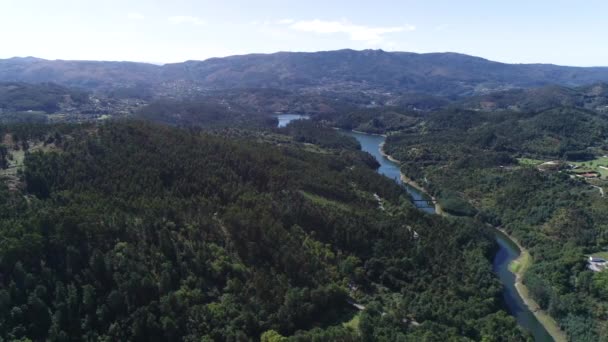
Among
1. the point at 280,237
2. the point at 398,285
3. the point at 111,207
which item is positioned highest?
the point at 111,207

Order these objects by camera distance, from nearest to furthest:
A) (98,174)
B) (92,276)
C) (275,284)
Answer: (92,276) → (275,284) → (98,174)

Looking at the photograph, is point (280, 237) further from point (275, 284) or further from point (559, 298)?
point (559, 298)

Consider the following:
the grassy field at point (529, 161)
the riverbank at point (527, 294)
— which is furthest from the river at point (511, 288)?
the grassy field at point (529, 161)

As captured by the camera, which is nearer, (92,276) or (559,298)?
(92,276)

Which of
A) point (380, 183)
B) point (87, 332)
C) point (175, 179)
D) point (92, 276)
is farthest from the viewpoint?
point (380, 183)

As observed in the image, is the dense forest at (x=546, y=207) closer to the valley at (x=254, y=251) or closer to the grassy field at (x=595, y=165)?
the valley at (x=254, y=251)

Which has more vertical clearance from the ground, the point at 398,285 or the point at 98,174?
the point at 98,174

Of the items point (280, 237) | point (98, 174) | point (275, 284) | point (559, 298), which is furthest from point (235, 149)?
point (559, 298)

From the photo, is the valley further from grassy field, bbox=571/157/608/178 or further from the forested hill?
grassy field, bbox=571/157/608/178
